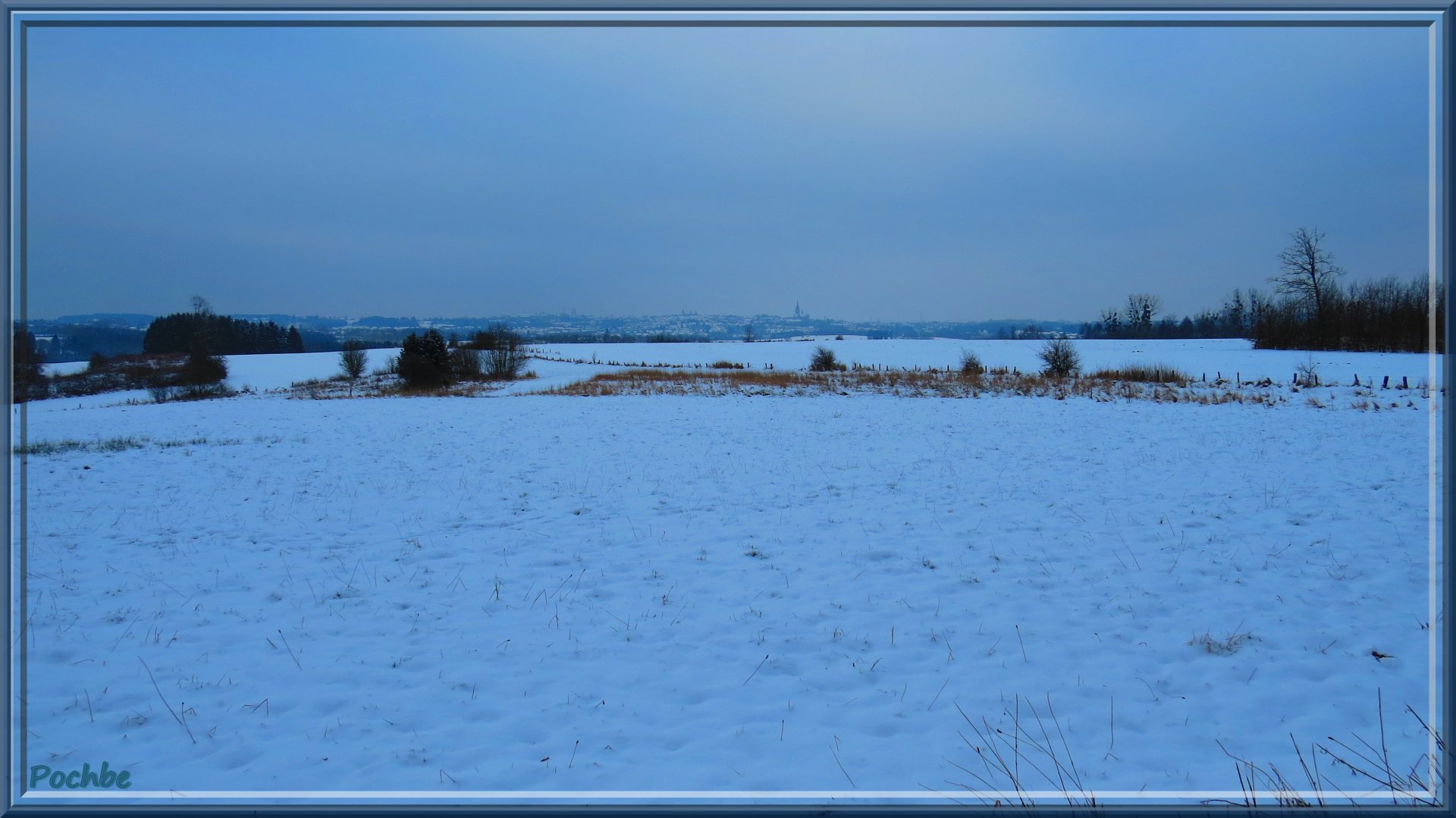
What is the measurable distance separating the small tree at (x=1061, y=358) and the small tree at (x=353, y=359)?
4121 cm

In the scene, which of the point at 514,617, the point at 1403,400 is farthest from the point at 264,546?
the point at 1403,400

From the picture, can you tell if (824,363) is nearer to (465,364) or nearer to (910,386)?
(910,386)

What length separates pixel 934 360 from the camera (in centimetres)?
5906

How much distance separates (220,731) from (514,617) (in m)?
2.05

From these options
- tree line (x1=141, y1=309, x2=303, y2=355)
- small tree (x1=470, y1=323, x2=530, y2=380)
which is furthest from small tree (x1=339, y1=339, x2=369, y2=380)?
small tree (x1=470, y1=323, x2=530, y2=380)

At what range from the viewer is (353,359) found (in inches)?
1730

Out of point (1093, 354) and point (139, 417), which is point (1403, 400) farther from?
point (139, 417)

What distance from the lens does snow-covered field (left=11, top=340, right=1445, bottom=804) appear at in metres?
3.81

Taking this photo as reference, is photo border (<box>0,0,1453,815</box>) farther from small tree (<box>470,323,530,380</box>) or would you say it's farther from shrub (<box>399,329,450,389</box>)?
small tree (<box>470,323,530,380</box>)

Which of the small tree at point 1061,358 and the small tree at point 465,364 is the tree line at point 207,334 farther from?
the small tree at point 1061,358

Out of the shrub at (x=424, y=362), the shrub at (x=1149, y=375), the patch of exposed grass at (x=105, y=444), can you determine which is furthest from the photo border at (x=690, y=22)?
the shrub at (x=424, y=362)
